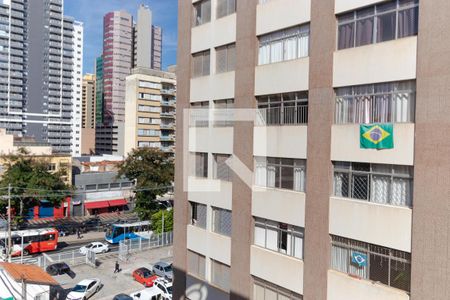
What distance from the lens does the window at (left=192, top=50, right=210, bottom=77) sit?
1403 centimetres

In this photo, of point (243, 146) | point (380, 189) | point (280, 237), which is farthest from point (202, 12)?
point (380, 189)

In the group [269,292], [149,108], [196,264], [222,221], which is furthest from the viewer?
[149,108]

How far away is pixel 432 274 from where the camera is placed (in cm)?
790

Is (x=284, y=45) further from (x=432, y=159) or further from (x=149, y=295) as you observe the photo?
(x=149, y=295)

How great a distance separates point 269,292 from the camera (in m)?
11.5

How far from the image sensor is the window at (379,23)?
27.9ft

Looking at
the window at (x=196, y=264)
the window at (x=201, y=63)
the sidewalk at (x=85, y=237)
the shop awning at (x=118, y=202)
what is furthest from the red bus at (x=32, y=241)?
the window at (x=201, y=63)

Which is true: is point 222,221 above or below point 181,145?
below

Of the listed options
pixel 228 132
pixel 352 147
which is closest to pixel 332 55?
pixel 352 147

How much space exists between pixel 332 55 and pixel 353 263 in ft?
17.6

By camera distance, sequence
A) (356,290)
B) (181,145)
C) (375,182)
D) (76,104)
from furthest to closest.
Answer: (76,104), (181,145), (356,290), (375,182)

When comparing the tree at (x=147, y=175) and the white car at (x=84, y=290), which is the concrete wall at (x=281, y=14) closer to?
the white car at (x=84, y=290)

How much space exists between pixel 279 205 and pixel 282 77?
3805mm

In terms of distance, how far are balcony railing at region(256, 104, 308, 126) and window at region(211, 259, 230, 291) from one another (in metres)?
5.30
